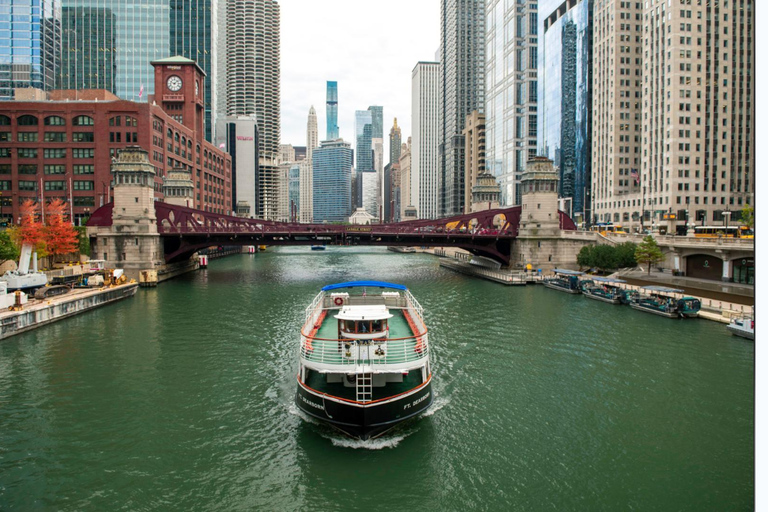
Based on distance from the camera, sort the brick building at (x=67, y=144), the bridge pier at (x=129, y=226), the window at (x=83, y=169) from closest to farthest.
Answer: the bridge pier at (x=129, y=226), the brick building at (x=67, y=144), the window at (x=83, y=169)

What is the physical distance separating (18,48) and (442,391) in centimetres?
18296

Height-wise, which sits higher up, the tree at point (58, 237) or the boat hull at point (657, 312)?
the tree at point (58, 237)

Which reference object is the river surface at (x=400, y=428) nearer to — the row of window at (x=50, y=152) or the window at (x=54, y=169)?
the row of window at (x=50, y=152)

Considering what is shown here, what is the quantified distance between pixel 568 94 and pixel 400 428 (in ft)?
502

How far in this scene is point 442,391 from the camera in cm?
3003

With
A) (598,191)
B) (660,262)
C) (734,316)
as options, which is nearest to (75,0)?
(598,191)

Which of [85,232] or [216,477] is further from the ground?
[85,232]

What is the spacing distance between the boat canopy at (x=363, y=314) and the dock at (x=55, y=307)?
32323 mm

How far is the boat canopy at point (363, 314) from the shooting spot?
2647cm

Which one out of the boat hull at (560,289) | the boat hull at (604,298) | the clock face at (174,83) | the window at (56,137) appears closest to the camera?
the boat hull at (604,298)

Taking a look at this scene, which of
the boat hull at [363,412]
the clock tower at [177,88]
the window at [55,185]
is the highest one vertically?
the clock tower at [177,88]

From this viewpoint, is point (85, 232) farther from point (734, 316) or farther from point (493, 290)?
point (734, 316)

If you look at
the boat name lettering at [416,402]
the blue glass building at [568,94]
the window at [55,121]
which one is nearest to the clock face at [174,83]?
the window at [55,121]

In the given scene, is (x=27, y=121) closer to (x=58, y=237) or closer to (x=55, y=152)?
(x=55, y=152)
